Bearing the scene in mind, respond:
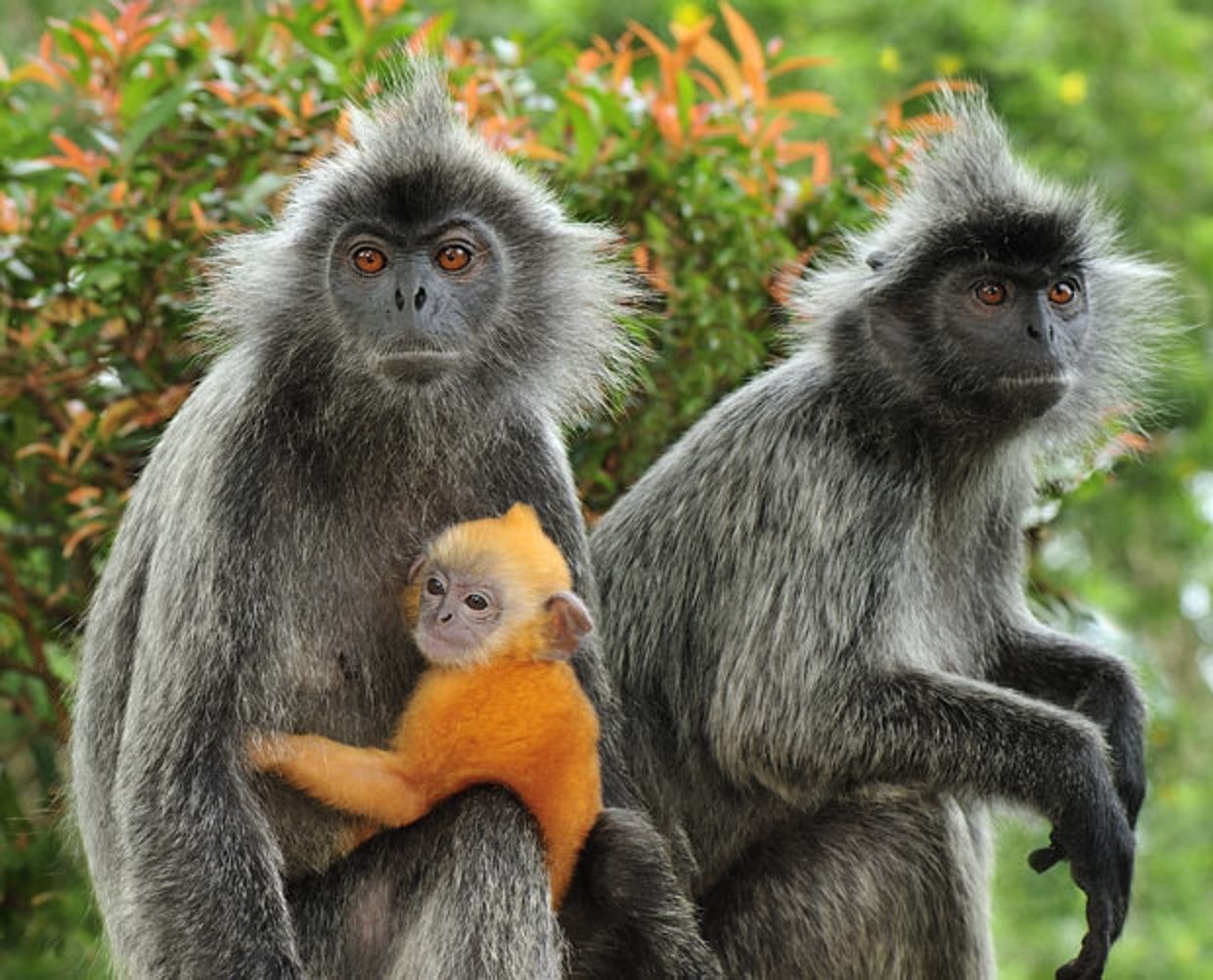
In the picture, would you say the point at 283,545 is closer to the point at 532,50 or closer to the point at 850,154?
the point at 532,50

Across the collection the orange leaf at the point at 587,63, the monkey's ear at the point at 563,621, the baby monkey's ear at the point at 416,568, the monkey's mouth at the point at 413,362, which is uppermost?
the orange leaf at the point at 587,63

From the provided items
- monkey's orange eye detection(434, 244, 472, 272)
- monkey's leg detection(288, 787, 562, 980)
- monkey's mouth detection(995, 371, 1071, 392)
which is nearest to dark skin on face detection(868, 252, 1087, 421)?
monkey's mouth detection(995, 371, 1071, 392)

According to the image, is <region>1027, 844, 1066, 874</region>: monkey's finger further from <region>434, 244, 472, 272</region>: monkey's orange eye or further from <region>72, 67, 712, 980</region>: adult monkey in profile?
<region>434, 244, 472, 272</region>: monkey's orange eye

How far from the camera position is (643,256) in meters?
5.68

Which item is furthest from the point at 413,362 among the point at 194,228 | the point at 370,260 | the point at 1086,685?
the point at 1086,685

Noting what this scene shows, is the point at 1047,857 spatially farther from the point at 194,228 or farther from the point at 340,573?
the point at 194,228

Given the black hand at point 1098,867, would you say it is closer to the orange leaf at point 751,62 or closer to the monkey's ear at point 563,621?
the monkey's ear at point 563,621

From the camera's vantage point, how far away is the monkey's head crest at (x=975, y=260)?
5188 millimetres

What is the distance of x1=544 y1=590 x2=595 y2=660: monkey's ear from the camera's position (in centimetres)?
451

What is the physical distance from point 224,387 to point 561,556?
36.0 inches

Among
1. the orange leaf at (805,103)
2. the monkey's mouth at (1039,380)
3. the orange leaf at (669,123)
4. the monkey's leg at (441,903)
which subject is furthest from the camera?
the orange leaf at (805,103)

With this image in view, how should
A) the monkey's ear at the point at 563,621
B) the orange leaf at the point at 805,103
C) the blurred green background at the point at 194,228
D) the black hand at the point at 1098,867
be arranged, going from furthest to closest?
the orange leaf at the point at 805,103 < the blurred green background at the point at 194,228 < the black hand at the point at 1098,867 < the monkey's ear at the point at 563,621

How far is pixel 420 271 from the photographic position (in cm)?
435

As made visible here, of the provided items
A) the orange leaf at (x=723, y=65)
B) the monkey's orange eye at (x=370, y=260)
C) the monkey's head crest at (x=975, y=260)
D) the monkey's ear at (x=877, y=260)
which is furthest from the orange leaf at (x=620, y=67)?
the monkey's orange eye at (x=370, y=260)
